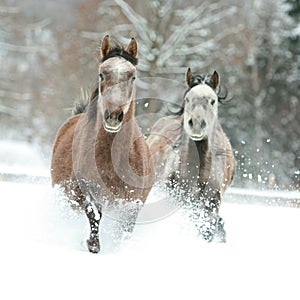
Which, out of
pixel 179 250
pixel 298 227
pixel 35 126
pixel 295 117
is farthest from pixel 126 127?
pixel 35 126

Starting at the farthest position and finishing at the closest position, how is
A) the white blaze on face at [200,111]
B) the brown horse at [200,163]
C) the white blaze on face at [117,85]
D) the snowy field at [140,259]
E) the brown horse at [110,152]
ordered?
1. the brown horse at [200,163]
2. the white blaze on face at [200,111]
3. the brown horse at [110,152]
4. the white blaze on face at [117,85]
5. the snowy field at [140,259]

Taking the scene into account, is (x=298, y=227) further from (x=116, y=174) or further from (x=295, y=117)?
(x=295, y=117)

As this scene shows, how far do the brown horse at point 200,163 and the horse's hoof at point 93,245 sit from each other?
5.34 ft

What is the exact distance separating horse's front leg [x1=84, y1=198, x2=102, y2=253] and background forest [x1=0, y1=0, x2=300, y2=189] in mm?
11613

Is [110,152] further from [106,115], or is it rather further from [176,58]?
[176,58]

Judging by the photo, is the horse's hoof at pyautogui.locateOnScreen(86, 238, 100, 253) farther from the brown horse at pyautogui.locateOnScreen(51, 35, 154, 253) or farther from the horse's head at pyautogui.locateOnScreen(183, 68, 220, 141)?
the horse's head at pyautogui.locateOnScreen(183, 68, 220, 141)

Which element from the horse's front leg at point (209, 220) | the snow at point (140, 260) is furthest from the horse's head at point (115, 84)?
the horse's front leg at point (209, 220)

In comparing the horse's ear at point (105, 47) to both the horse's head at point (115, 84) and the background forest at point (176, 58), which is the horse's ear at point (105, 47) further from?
the background forest at point (176, 58)

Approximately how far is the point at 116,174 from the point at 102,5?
67.1 ft

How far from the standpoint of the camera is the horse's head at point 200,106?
6.97 metres

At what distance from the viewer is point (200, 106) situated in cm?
709

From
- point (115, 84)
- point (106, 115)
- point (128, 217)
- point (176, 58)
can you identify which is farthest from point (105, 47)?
point (176, 58)

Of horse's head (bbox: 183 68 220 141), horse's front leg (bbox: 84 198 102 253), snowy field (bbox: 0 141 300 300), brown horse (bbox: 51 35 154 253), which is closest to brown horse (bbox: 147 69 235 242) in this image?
horse's head (bbox: 183 68 220 141)

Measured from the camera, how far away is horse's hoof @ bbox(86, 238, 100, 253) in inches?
232
